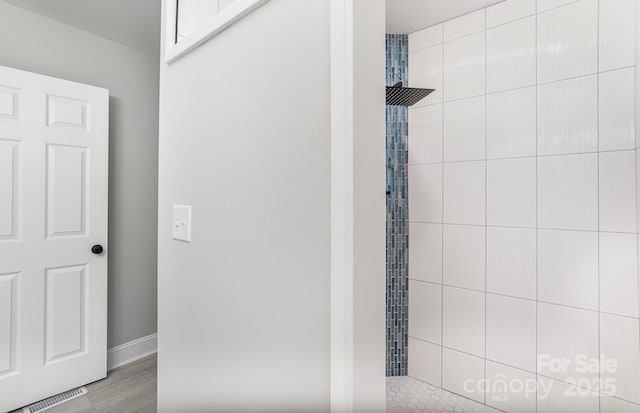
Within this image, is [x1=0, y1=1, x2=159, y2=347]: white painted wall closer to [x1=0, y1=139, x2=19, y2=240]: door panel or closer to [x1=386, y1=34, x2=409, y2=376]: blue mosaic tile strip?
[x1=0, y1=139, x2=19, y2=240]: door panel

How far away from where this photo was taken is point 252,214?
0.75 meters

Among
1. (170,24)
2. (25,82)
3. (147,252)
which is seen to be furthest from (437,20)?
(147,252)

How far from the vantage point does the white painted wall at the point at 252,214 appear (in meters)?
0.60

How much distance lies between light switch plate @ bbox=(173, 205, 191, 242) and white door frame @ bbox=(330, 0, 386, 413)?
0.60 metres

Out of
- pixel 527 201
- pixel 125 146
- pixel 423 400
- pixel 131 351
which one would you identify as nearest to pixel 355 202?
pixel 527 201

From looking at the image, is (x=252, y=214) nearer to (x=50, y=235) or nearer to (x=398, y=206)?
(x=398, y=206)

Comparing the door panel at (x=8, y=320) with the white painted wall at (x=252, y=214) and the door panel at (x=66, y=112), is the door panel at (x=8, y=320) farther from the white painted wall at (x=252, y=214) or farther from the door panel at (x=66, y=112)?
the white painted wall at (x=252, y=214)

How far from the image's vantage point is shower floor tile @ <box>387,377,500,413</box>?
1.69 m

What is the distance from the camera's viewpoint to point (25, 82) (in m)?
1.74

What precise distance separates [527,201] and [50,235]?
8.84ft

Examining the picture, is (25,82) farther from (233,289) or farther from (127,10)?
(233,289)

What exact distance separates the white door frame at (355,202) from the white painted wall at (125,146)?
221 cm

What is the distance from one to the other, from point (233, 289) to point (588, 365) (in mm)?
1708

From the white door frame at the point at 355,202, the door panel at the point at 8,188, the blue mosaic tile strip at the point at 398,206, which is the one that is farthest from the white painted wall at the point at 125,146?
the white door frame at the point at 355,202
